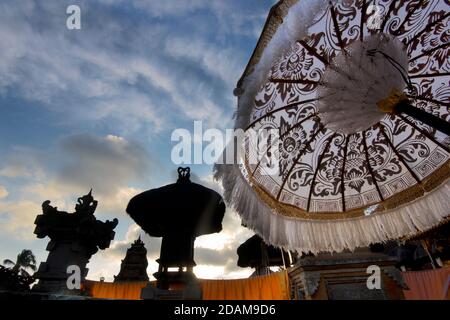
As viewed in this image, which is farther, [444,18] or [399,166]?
[399,166]

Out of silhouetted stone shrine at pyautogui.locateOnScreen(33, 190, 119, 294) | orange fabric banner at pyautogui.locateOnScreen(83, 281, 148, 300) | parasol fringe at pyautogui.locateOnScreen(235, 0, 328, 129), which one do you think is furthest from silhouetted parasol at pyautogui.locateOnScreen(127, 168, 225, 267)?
orange fabric banner at pyautogui.locateOnScreen(83, 281, 148, 300)

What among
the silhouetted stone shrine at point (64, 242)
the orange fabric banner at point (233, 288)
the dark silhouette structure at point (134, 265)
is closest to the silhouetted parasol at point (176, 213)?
the orange fabric banner at point (233, 288)

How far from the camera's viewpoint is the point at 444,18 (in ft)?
6.19

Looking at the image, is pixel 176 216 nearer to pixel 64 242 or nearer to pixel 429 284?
pixel 64 242

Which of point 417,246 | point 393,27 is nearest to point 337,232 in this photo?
point 393,27

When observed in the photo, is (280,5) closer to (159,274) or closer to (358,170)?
(358,170)

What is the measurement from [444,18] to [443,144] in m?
1.09

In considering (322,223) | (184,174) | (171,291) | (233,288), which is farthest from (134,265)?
(322,223)

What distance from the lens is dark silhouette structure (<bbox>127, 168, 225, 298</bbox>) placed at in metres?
5.91

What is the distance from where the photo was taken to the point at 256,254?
42.7 feet

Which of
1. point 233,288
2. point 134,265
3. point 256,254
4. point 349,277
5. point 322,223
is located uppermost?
point 256,254

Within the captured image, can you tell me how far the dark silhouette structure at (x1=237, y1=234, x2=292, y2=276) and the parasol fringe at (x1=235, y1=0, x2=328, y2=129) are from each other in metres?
11.3

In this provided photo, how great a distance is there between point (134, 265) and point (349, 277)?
51.4 ft
